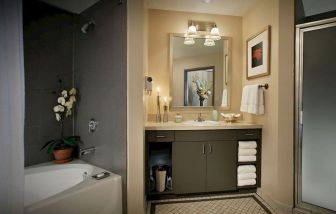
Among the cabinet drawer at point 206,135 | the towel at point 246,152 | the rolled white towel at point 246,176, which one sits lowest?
the rolled white towel at point 246,176

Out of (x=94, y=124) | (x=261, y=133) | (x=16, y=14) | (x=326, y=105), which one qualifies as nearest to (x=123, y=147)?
(x=94, y=124)

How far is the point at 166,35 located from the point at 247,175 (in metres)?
2.15

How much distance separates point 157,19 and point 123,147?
185 centimetres

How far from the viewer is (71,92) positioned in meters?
2.00

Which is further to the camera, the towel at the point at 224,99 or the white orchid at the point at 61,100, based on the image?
the towel at the point at 224,99

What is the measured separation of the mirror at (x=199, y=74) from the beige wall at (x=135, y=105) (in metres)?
1.00

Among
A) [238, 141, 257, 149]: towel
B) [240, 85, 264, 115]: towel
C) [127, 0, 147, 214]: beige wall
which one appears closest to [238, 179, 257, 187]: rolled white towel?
[238, 141, 257, 149]: towel

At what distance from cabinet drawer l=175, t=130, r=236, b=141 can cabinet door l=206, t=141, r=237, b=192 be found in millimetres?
60

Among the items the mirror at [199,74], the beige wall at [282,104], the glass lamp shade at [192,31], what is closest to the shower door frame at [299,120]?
the beige wall at [282,104]

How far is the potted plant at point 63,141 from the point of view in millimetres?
1941

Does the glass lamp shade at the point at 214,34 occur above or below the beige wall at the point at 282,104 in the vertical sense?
above

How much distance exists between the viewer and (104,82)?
5.95ft

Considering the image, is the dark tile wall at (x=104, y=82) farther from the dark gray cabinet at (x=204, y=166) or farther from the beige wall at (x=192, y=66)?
the beige wall at (x=192, y=66)

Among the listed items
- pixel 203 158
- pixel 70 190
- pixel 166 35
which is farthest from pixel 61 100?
pixel 203 158
